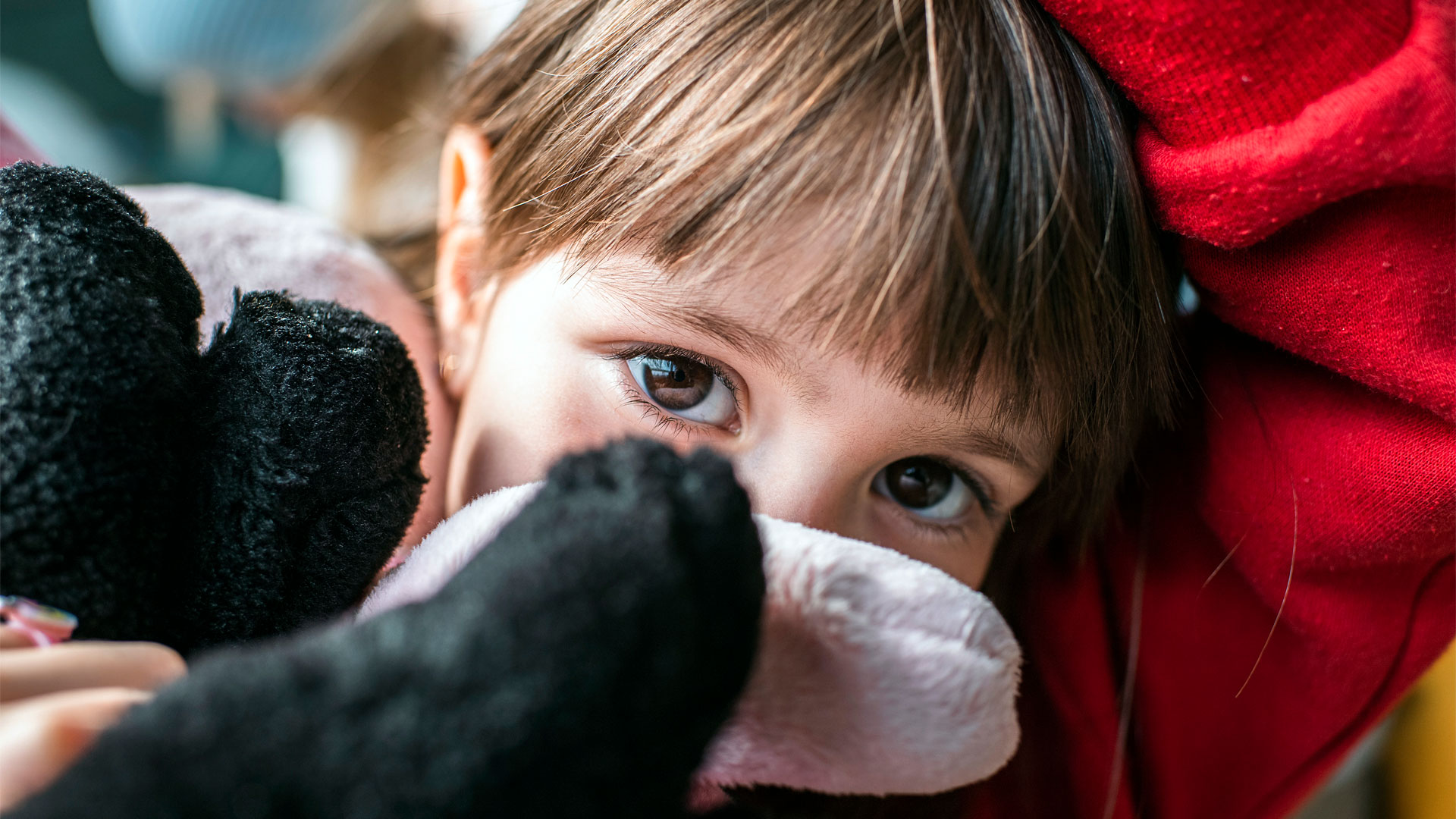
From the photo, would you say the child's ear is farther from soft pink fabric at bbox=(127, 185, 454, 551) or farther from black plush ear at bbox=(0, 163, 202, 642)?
black plush ear at bbox=(0, 163, 202, 642)

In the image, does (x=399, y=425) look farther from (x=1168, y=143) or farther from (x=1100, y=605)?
(x=1100, y=605)

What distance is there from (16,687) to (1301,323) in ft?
1.95

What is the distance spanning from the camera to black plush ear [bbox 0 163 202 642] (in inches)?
12.8

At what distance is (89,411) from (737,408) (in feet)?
1.09

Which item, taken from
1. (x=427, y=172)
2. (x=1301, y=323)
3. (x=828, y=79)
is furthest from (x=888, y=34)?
(x=427, y=172)

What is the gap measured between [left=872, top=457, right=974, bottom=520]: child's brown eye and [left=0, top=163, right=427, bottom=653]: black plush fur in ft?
1.02

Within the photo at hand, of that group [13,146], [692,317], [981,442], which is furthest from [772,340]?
[13,146]

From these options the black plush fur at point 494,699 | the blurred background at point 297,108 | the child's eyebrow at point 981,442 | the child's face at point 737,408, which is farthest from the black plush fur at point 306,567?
the blurred background at point 297,108

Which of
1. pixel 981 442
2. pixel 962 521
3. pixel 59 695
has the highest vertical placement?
pixel 59 695

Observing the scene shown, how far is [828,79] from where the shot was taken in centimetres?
50

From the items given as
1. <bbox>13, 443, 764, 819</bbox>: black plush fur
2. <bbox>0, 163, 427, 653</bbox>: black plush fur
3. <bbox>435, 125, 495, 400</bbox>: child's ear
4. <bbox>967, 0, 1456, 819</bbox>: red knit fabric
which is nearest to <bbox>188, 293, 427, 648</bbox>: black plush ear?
<bbox>0, 163, 427, 653</bbox>: black plush fur

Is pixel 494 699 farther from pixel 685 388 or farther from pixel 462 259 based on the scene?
pixel 462 259

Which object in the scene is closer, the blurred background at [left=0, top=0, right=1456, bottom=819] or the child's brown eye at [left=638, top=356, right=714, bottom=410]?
the child's brown eye at [left=638, top=356, right=714, bottom=410]

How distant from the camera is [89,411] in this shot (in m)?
0.33
